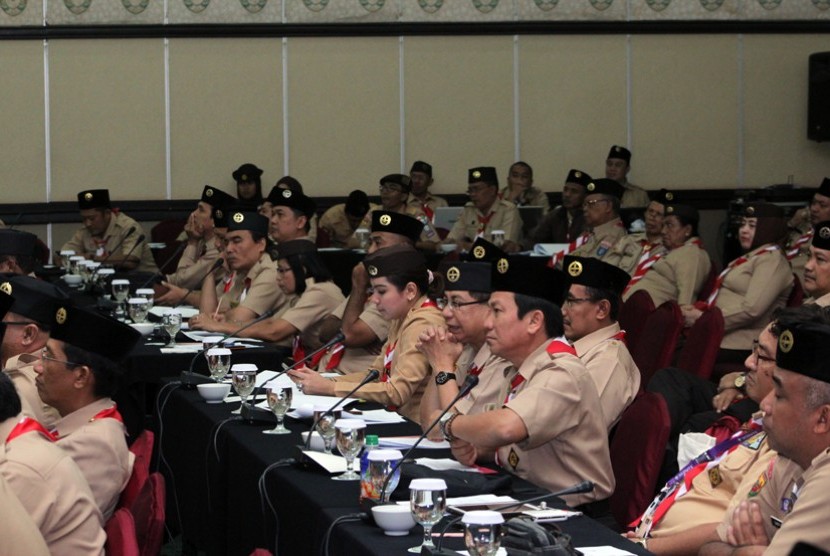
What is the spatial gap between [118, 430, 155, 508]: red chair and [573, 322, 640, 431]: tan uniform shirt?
1553 millimetres

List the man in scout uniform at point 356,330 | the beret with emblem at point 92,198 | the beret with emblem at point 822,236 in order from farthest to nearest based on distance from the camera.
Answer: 1. the beret with emblem at point 92,198
2. the beret with emblem at point 822,236
3. the man in scout uniform at point 356,330

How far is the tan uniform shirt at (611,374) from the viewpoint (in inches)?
181

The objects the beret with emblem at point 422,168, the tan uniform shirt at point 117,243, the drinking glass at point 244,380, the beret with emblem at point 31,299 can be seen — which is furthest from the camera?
the beret with emblem at point 422,168

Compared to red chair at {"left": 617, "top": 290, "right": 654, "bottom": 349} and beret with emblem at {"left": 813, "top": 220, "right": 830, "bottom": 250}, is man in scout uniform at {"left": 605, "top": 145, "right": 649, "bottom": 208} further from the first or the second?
beret with emblem at {"left": 813, "top": 220, "right": 830, "bottom": 250}

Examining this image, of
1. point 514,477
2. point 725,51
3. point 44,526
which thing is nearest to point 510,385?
point 514,477

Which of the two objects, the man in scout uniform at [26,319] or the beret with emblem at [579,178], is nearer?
the man in scout uniform at [26,319]

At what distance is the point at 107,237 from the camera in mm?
10812

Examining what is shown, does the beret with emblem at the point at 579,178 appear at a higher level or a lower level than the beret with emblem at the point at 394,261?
higher

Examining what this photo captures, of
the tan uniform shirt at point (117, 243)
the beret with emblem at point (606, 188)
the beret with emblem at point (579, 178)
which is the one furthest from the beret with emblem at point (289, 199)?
the beret with emblem at point (579, 178)

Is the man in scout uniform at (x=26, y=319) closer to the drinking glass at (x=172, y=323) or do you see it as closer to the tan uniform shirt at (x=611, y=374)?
the drinking glass at (x=172, y=323)

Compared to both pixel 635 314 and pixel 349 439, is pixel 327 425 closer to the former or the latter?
pixel 349 439

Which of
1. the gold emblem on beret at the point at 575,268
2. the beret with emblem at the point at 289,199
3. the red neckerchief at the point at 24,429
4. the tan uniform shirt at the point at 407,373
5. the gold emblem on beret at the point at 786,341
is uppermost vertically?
the beret with emblem at the point at 289,199

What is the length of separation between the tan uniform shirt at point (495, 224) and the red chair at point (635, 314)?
424 centimetres

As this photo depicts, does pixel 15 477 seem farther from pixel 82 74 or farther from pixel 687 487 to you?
pixel 82 74
